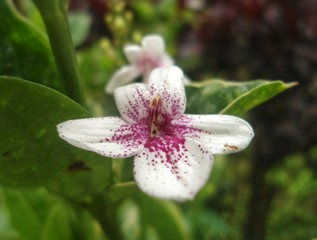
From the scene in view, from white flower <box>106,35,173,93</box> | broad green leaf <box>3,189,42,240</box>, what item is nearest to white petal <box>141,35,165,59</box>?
white flower <box>106,35,173,93</box>

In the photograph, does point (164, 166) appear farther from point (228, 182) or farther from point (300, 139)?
point (228, 182)

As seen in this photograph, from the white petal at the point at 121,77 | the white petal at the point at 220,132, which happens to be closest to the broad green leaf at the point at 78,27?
the white petal at the point at 121,77

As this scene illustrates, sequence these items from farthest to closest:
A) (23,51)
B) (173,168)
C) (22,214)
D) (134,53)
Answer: (22,214) → (134,53) → (23,51) → (173,168)

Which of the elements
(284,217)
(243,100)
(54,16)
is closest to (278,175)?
(284,217)

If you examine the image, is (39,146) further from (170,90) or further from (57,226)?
(57,226)

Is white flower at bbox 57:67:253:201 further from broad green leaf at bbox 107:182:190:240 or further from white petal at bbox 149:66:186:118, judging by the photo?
broad green leaf at bbox 107:182:190:240

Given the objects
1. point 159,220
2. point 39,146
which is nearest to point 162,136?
point 39,146

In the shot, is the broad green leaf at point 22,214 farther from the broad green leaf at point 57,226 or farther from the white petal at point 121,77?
the white petal at point 121,77
